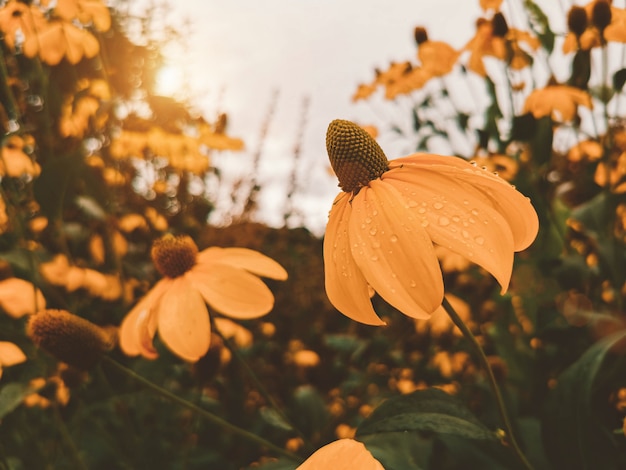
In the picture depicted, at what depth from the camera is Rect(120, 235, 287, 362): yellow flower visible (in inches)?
29.2

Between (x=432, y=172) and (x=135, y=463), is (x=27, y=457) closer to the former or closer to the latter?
(x=135, y=463)

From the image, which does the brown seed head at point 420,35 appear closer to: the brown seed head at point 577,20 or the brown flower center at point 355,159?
the brown seed head at point 577,20

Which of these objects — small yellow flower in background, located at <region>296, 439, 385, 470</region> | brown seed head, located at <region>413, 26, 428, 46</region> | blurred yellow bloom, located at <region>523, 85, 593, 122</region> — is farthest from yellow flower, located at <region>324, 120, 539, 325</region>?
brown seed head, located at <region>413, 26, 428, 46</region>

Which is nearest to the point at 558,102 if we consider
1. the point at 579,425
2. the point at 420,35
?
the point at 420,35

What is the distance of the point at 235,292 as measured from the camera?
31.2 inches

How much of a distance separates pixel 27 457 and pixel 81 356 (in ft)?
2.51

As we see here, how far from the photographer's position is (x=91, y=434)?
1.65 metres

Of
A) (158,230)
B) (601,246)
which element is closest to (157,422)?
(158,230)

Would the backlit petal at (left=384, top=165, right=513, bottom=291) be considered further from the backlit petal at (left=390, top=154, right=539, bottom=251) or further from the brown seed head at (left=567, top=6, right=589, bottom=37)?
the brown seed head at (left=567, top=6, right=589, bottom=37)

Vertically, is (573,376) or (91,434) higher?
(573,376)

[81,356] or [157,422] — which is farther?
[157,422]

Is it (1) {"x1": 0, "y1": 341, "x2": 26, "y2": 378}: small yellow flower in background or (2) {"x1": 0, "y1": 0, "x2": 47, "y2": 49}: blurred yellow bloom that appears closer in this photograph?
(1) {"x1": 0, "y1": 341, "x2": 26, "y2": 378}: small yellow flower in background

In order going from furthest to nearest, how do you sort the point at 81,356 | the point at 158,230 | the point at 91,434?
the point at 158,230, the point at 91,434, the point at 81,356

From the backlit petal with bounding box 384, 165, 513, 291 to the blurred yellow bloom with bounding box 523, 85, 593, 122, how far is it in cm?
100
